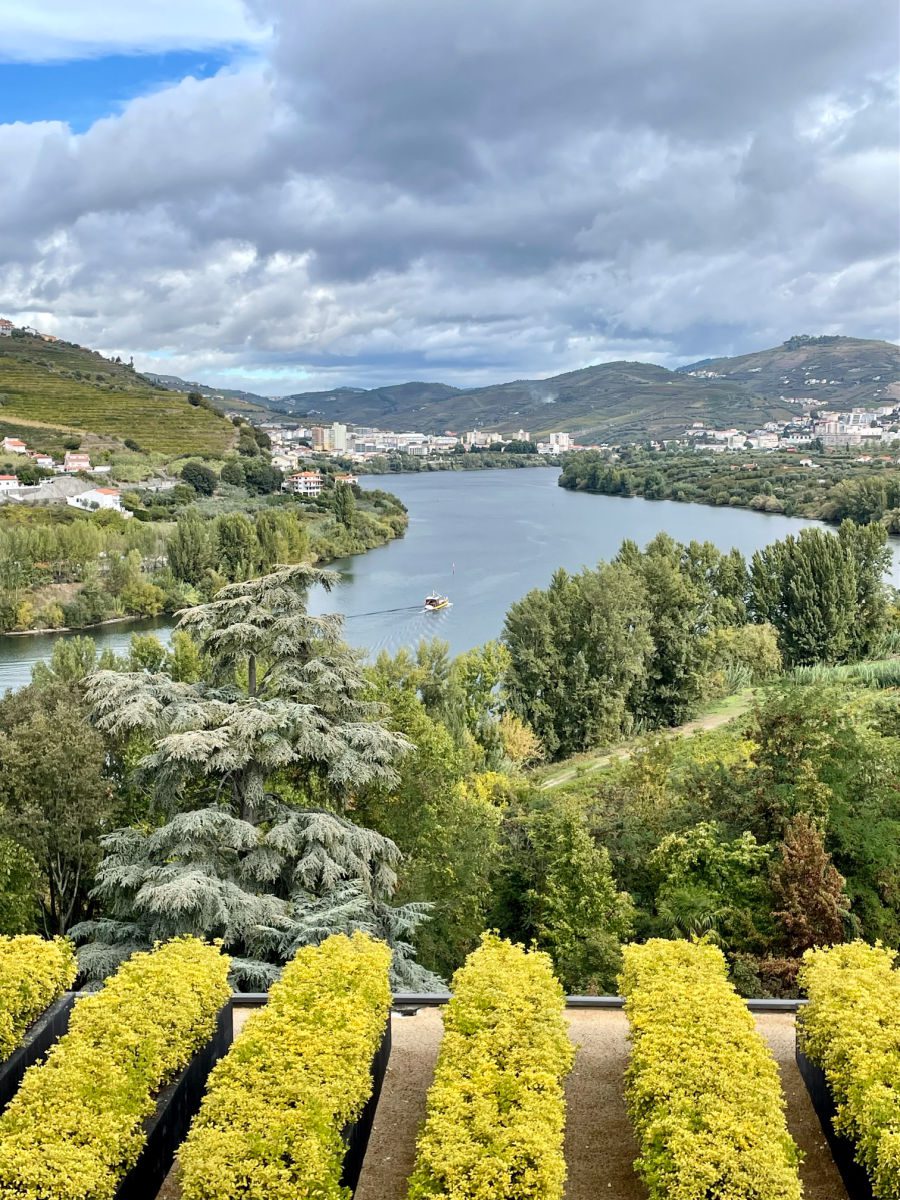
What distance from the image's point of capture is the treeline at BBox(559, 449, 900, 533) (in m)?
64.1

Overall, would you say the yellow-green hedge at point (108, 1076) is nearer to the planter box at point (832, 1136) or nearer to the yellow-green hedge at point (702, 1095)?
the yellow-green hedge at point (702, 1095)

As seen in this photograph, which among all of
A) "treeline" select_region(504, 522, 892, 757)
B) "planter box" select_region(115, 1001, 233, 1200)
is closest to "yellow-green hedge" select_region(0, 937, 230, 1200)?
"planter box" select_region(115, 1001, 233, 1200)

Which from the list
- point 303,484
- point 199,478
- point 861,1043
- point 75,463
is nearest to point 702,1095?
point 861,1043

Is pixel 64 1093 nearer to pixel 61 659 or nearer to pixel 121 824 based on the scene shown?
pixel 121 824

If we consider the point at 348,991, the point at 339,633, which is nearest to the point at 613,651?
the point at 339,633

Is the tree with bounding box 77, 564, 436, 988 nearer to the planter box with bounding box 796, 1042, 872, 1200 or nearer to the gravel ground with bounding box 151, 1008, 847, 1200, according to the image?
the gravel ground with bounding box 151, 1008, 847, 1200

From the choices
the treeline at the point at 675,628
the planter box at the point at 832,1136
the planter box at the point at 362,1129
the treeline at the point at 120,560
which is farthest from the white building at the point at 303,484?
the planter box at the point at 832,1136

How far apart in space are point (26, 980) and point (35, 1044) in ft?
1.62

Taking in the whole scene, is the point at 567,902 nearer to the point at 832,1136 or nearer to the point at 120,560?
the point at 832,1136

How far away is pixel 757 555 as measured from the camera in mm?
33594

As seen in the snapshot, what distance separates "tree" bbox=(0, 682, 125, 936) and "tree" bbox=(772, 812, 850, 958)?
8.32 m

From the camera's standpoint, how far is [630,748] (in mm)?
22734

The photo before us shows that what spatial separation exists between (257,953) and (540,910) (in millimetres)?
3960

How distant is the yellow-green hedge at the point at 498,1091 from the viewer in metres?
5.07
